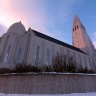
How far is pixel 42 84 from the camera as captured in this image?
10023 millimetres

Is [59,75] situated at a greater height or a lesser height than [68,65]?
lesser

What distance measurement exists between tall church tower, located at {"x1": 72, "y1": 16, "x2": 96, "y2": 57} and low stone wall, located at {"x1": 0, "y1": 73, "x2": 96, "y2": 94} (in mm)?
35453

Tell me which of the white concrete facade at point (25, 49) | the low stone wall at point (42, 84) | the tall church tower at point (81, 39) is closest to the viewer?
the low stone wall at point (42, 84)

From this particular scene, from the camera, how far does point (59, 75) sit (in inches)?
420

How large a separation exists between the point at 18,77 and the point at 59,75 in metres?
4.03

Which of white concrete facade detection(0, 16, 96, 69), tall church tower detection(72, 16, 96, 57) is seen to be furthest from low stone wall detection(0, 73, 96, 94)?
tall church tower detection(72, 16, 96, 57)

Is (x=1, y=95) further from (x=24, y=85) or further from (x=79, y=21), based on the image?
(x=79, y=21)

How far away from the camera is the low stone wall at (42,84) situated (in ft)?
32.2

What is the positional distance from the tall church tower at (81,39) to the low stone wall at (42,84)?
35453mm

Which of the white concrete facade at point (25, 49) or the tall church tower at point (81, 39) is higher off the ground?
the tall church tower at point (81, 39)

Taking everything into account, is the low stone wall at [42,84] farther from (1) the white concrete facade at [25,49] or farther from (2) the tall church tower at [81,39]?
(2) the tall church tower at [81,39]

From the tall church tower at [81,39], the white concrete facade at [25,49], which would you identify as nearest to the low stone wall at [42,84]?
the white concrete facade at [25,49]

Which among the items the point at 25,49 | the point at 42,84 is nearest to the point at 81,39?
the point at 25,49

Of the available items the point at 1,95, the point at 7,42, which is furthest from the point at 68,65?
the point at 7,42
